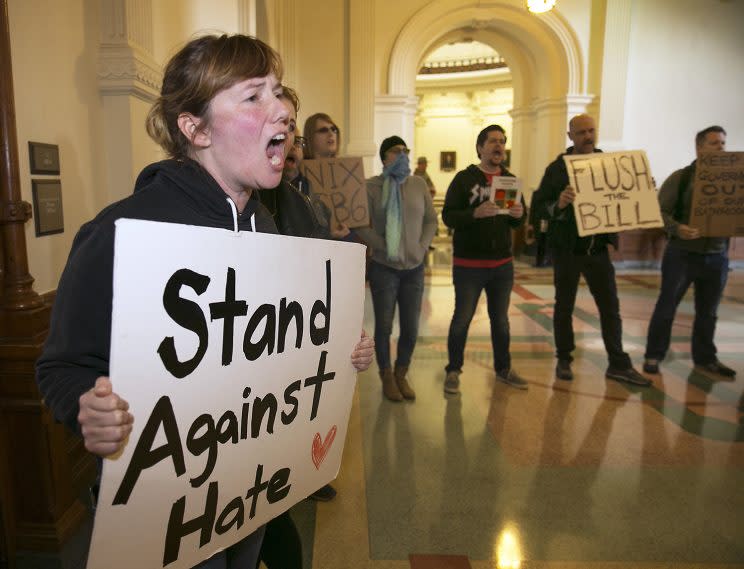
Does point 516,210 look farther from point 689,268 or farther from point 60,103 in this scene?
point 60,103

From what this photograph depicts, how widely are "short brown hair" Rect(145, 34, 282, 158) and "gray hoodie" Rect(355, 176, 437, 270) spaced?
2.54 m

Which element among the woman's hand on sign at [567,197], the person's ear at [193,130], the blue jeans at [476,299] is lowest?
the blue jeans at [476,299]

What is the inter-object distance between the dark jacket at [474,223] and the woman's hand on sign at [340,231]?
719 millimetres

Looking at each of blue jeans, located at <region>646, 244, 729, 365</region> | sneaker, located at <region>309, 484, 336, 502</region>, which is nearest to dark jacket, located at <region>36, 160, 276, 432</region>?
sneaker, located at <region>309, 484, 336, 502</region>

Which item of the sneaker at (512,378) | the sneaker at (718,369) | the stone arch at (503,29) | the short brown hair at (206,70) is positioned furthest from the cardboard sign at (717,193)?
the stone arch at (503,29)

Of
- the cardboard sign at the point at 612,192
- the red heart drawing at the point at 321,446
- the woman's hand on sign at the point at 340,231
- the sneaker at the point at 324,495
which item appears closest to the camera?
the red heart drawing at the point at 321,446

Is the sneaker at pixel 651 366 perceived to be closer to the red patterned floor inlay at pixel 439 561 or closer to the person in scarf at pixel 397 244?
the person in scarf at pixel 397 244

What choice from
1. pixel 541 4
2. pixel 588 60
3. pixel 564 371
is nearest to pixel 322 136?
pixel 564 371

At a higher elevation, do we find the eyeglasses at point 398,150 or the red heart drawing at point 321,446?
the eyeglasses at point 398,150

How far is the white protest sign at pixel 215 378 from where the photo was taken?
94 centimetres

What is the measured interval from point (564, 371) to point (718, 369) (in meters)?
1.28

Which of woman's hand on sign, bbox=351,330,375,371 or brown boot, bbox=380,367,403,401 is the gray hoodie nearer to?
brown boot, bbox=380,367,403,401

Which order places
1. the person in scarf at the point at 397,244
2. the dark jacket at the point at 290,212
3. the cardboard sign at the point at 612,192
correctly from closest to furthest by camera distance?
the dark jacket at the point at 290,212, the person in scarf at the point at 397,244, the cardboard sign at the point at 612,192

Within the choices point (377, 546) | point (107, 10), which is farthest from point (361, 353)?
point (107, 10)
